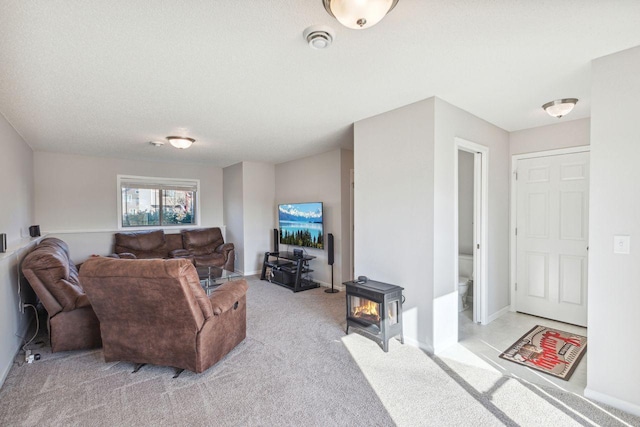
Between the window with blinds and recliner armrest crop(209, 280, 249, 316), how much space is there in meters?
4.18

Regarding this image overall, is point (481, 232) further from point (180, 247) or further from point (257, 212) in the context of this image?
point (180, 247)

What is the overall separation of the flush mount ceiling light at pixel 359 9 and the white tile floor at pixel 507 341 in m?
2.74

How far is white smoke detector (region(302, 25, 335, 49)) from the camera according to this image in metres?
1.76

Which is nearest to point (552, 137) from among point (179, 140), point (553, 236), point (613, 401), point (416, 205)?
point (553, 236)

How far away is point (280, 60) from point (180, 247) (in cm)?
502

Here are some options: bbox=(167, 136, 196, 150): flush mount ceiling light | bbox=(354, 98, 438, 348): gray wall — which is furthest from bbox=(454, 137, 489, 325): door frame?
bbox=(167, 136, 196, 150): flush mount ceiling light

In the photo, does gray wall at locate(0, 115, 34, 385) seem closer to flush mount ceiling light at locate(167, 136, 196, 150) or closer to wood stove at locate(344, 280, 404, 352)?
flush mount ceiling light at locate(167, 136, 196, 150)

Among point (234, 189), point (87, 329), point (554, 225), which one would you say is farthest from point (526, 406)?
point (234, 189)

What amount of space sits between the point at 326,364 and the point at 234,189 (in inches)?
185

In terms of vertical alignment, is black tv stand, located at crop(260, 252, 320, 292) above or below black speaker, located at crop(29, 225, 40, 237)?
below

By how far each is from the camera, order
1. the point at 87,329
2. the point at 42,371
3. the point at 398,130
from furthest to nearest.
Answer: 1. the point at 398,130
2. the point at 87,329
3. the point at 42,371

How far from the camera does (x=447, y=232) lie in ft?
9.71

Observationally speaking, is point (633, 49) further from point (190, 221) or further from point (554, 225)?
point (190, 221)

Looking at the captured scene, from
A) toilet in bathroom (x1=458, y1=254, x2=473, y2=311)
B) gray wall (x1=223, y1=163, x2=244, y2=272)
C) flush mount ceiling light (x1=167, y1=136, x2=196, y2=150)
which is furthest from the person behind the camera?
gray wall (x1=223, y1=163, x2=244, y2=272)
